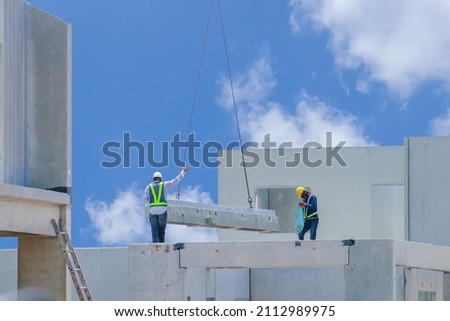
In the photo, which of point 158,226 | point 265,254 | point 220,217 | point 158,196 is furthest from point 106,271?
point 265,254

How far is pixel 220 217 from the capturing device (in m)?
29.4

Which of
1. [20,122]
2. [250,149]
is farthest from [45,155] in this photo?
[250,149]

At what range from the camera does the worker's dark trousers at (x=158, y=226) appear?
2545cm

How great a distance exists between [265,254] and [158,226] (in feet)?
7.98

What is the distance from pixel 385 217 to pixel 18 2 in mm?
16911

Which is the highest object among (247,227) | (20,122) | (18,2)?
(18,2)

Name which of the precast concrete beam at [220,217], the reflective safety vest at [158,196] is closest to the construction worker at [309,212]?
the precast concrete beam at [220,217]

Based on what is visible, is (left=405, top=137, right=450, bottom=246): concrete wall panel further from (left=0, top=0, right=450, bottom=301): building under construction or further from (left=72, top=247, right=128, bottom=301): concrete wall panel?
(left=72, top=247, right=128, bottom=301): concrete wall panel

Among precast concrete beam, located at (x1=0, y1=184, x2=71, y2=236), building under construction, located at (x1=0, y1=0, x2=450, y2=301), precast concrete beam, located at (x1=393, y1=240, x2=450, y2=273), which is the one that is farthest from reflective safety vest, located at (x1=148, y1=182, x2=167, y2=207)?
precast concrete beam, located at (x1=393, y1=240, x2=450, y2=273)

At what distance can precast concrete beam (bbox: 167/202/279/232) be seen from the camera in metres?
27.9

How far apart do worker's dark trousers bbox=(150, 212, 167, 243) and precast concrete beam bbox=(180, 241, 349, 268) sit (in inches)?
29.5

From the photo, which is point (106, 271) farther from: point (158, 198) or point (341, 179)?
point (158, 198)
